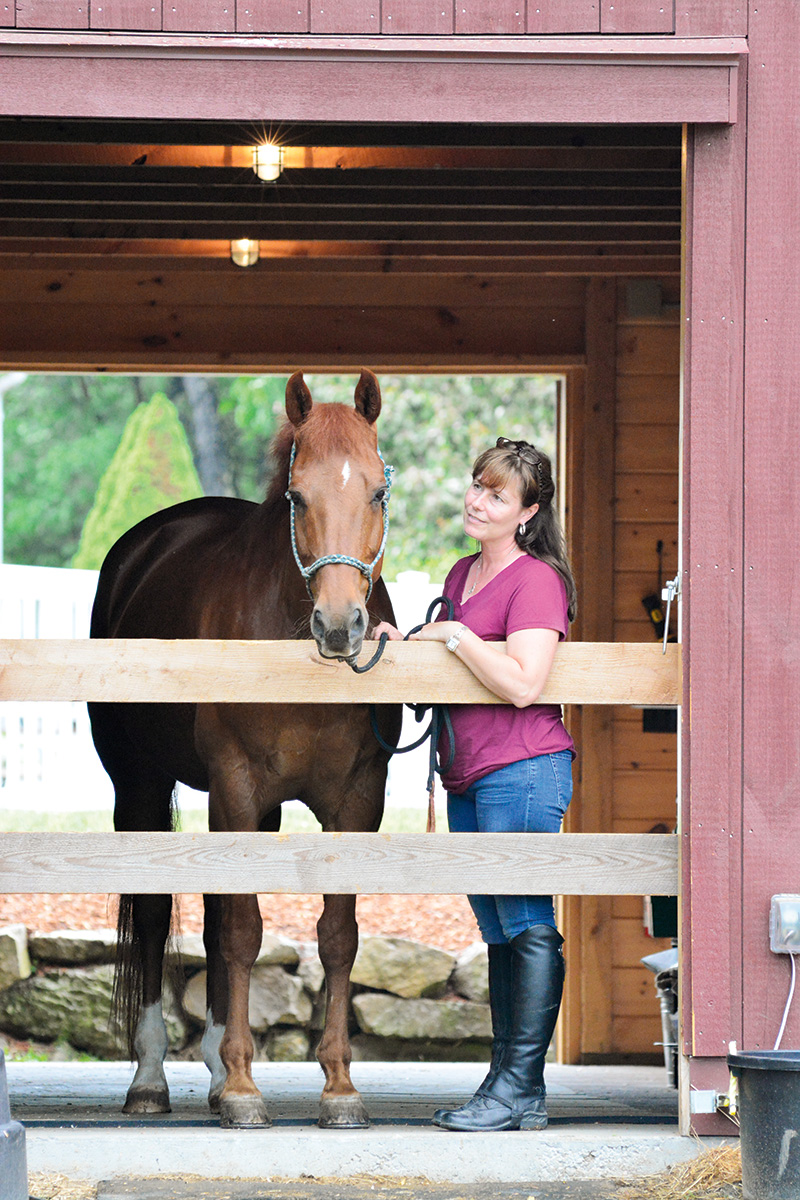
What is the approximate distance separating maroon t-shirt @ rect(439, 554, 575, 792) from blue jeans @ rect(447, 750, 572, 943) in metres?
0.03

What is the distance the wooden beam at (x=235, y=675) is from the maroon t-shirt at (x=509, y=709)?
91mm

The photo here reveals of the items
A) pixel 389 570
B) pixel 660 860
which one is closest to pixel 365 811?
pixel 660 860

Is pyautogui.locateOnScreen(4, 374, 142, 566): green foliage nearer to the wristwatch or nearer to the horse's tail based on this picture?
the horse's tail

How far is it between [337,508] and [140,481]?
13.3m

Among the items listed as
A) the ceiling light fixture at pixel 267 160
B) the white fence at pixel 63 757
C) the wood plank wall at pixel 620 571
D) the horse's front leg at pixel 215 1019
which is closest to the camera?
the horse's front leg at pixel 215 1019

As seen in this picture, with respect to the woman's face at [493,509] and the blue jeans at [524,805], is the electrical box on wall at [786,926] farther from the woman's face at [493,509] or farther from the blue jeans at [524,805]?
the woman's face at [493,509]

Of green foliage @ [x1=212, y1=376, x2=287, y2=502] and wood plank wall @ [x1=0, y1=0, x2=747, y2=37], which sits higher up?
green foliage @ [x1=212, y1=376, x2=287, y2=502]

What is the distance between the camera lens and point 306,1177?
351cm

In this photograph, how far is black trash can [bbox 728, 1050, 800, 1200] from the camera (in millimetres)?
3105

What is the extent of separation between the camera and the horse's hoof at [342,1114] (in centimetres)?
373

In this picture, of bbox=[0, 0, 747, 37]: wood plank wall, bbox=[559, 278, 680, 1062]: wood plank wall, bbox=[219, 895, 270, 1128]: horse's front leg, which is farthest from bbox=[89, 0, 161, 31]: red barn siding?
bbox=[559, 278, 680, 1062]: wood plank wall

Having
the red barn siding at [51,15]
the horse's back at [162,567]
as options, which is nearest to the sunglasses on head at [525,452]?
the horse's back at [162,567]

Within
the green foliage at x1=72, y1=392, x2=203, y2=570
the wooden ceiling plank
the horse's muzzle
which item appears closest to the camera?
the horse's muzzle

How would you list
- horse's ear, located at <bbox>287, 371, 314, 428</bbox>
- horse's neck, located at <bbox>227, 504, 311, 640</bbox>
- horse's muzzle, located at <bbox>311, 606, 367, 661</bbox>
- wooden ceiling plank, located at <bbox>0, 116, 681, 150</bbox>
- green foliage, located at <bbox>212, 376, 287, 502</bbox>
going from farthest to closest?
green foliage, located at <bbox>212, 376, 287, 502</bbox>
wooden ceiling plank, located at <bbox>0, 116, 681, 150</bbox>
horse's neck, located at <bbox>227, 504, 311, 640</bbox>
horse's ear, located at <bbox>287, 371, 314, 428</bbox>
horse's muzzle, located at <bbox>311, 606, 367, 661</bbox>
